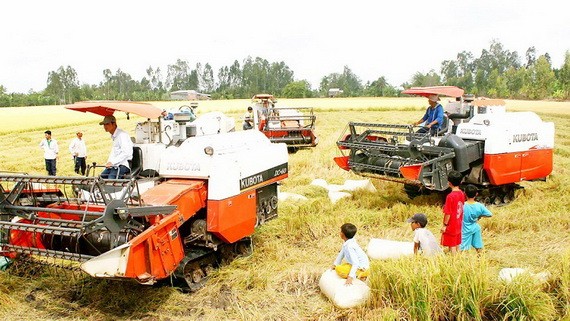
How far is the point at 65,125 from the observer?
3178 cm

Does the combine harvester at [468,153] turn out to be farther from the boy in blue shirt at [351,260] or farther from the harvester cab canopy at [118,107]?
the harvester cab canopy at [118,107]

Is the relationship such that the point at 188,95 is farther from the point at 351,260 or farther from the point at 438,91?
the point at 351,260

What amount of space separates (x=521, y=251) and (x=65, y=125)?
30398 mm

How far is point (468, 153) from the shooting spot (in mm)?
8594

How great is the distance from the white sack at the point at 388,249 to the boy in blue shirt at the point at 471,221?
59 centimetres

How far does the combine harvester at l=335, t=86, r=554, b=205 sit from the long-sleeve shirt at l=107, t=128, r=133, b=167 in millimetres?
3848

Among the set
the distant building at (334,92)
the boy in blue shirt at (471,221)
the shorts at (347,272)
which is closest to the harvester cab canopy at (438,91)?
the boy in blue shirt at (471,221)

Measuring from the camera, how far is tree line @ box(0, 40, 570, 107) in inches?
2825

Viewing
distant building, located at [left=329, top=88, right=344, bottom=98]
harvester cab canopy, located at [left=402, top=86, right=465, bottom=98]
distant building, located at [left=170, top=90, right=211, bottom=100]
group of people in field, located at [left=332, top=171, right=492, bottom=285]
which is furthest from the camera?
distant building, located at [left=329, top=88, right=344, bottom=98]

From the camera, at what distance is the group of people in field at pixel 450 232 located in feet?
16.6

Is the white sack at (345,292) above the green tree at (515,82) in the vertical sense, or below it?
below

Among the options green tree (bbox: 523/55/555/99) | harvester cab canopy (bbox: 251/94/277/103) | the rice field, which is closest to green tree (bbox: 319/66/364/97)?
green tree (bbox: 523/55/555/99)

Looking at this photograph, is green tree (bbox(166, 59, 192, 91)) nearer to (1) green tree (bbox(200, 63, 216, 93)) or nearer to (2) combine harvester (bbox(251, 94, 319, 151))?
(1) green tree (bbox(200, 63, 216, 93))

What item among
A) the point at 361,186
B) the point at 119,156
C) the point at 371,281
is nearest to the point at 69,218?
the point at 119,156
